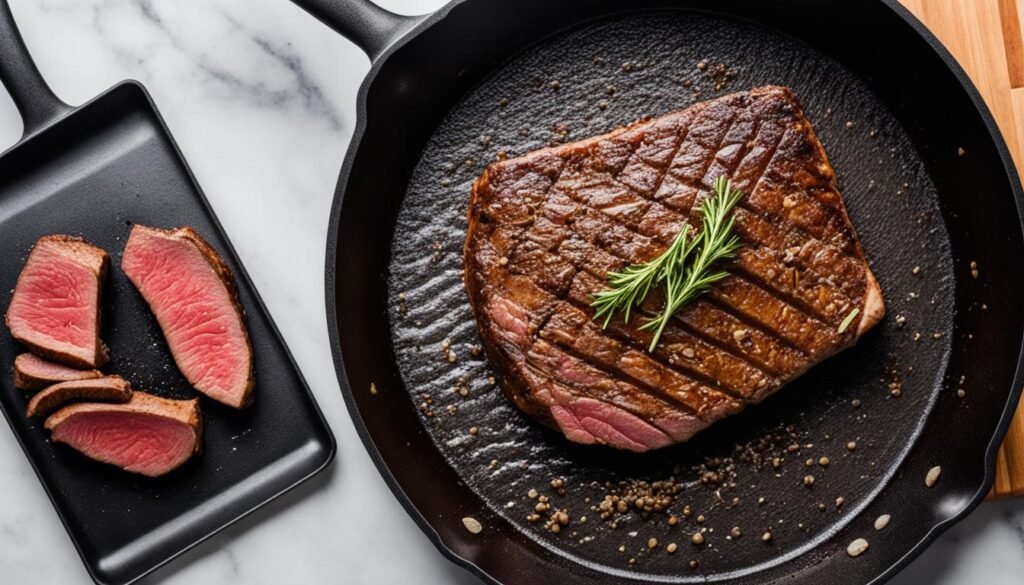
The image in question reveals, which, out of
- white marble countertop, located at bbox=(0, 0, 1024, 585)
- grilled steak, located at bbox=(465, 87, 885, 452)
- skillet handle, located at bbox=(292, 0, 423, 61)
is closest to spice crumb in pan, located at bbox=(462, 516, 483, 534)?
white marble countertop, located at bbox=(0, 0, 1024, 585)

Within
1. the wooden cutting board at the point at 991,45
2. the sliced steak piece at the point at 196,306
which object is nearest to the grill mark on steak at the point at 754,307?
the wooden cutting board at the point at 991,45

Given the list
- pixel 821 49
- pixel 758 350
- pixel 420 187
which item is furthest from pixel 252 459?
pixel 821 49

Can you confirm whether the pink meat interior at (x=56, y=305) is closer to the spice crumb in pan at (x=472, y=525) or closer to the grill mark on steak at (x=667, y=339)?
the spice crumb in pan at (x=472, y=525)

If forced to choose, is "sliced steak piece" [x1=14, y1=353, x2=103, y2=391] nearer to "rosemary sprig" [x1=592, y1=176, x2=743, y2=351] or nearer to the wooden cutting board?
"rosemary sprig" [x1=592, y1=176, x2=743, y2=351]

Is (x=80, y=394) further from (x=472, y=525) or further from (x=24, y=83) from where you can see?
(x=472, y=525)

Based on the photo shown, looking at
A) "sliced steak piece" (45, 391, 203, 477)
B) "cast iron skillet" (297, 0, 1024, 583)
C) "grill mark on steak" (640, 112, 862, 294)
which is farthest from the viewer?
"sliced steak piece" (45, 391, 203, 477)
